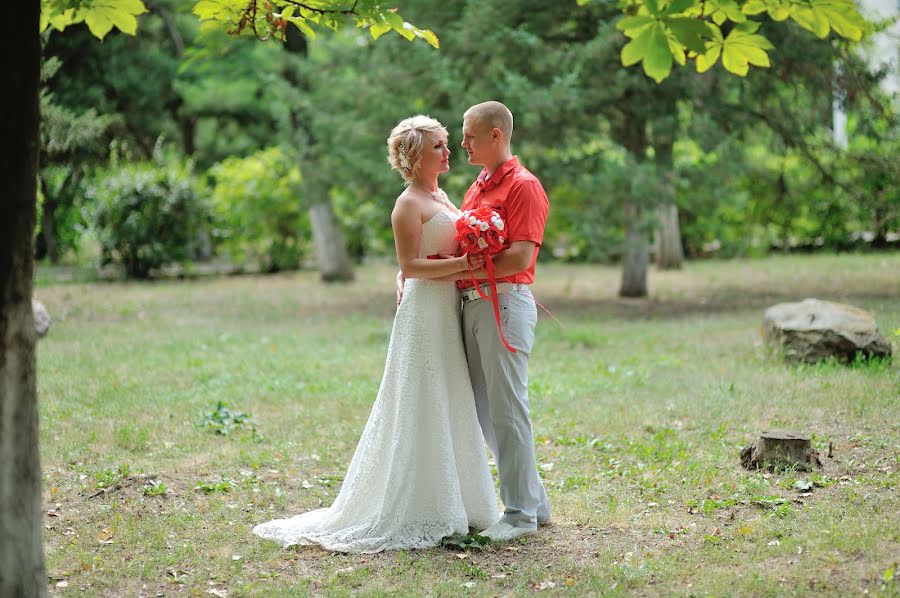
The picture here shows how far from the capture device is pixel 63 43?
1778 centimetres

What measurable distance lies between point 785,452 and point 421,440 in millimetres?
2554

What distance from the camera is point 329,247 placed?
765 inches

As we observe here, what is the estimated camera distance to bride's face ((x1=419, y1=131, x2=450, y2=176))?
493cm

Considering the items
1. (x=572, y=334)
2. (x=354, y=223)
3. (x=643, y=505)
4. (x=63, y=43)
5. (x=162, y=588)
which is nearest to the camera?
(x=162, y=588)

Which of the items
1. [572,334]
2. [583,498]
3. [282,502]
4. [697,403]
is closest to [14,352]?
[282,502]

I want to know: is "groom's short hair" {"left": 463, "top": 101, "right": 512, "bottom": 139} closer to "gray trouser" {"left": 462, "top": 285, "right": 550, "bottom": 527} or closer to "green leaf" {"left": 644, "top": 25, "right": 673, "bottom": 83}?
"gray trouser" {"left": 462, "top": 285, "right": 550, "bottom": 527}

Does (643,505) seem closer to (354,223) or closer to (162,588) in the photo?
(162,588)

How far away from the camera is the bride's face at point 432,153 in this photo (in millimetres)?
4934

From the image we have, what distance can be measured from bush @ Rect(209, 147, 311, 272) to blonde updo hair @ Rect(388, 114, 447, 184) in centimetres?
1555

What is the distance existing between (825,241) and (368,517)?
20.0 metres

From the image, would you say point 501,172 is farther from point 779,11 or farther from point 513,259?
point 779,11

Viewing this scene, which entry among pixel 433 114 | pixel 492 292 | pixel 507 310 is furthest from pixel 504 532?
pixel 433 114

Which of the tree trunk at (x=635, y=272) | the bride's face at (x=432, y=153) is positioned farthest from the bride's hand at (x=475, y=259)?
the tree trunk at (x=635, y=272)

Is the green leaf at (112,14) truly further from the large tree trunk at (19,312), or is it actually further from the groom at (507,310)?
the groom at (507,310)
